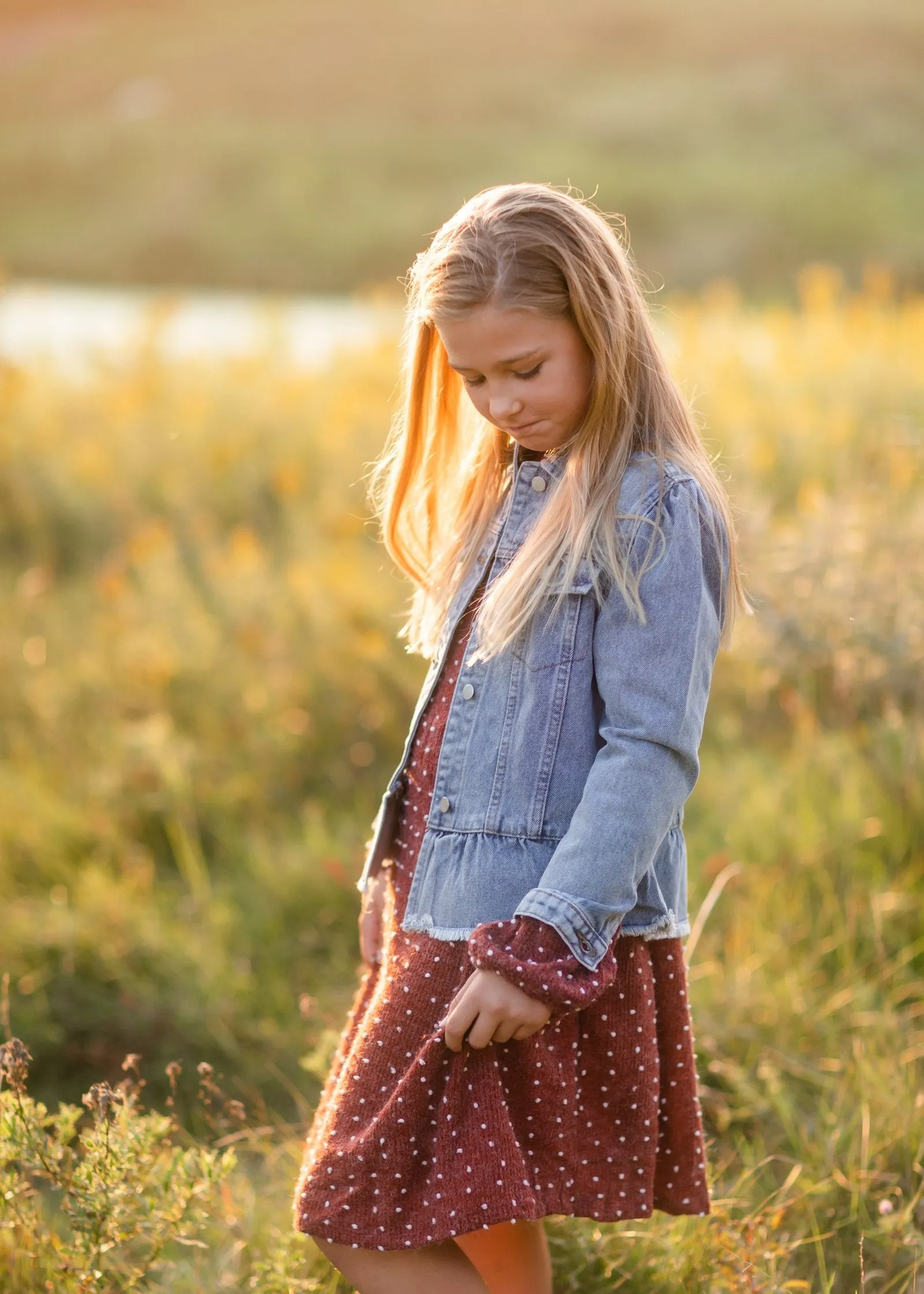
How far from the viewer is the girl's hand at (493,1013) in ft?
4.86

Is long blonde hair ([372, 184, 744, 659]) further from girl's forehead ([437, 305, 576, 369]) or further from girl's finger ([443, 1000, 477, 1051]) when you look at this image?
girl's finger ([443, 1000, 477, 1051])

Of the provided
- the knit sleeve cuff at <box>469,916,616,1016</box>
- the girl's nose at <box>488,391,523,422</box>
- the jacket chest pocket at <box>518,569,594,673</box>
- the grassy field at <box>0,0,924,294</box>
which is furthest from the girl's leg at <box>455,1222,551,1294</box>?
the grassy field at <box>0,0,924,294</box>

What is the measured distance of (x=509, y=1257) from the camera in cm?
171

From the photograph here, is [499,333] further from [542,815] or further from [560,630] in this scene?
[542,815]

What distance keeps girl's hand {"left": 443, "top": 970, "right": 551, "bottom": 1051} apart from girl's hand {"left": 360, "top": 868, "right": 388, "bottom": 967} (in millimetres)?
464

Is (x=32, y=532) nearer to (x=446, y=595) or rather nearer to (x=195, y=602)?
(x=195, y=602)

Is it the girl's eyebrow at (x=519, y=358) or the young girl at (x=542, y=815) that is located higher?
the girl's eyebrow at (x=519, y=358)

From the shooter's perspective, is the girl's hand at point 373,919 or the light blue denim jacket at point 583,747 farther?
the girl's hand at point 373,919

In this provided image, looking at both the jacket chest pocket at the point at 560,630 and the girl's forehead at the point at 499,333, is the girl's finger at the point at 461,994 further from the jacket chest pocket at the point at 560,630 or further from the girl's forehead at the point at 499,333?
the girl's forehead at the point at 499,333

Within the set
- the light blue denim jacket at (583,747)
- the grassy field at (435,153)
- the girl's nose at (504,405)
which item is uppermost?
the grassy field at (435,153)

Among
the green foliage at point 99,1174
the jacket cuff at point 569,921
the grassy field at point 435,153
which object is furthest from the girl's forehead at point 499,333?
the grassy field at point 435,153

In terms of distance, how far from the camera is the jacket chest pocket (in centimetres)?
161

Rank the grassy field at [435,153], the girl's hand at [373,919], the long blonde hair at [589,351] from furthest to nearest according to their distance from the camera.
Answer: the grassy field at [435,153], the girl's hand at [373,919], the long blonde hair at [589,351]

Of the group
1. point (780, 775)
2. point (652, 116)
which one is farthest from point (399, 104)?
point (780, 775)
